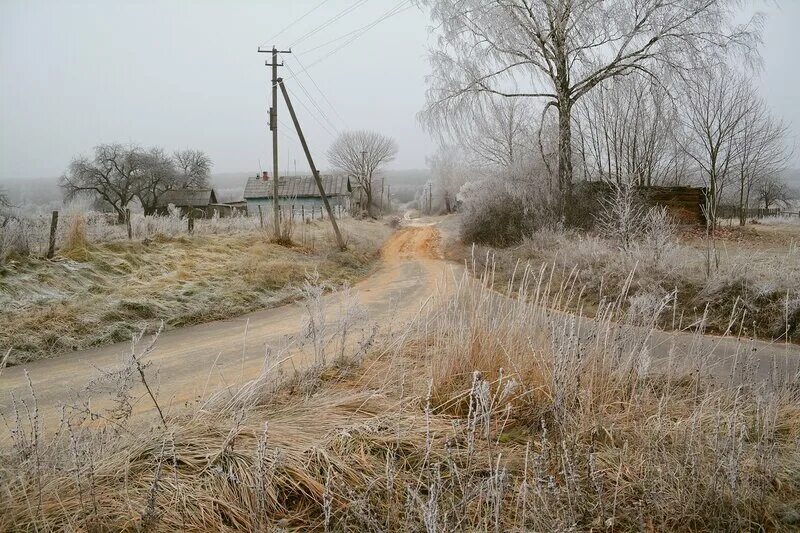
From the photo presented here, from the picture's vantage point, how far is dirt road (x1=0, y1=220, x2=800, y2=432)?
5223 mm

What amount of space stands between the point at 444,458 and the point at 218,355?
2.96 metres

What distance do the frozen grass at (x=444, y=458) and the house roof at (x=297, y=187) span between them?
143 feet

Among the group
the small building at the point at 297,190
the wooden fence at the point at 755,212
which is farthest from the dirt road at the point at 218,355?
the small building at the point at 297,190

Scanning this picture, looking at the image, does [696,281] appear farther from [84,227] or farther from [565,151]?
[84,227]

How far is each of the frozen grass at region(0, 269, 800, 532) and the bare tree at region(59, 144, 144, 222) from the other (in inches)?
1829

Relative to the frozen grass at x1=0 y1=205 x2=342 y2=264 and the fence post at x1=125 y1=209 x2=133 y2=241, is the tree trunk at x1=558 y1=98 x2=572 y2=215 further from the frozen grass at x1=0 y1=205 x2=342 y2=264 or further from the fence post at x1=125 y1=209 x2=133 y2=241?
the fence post at x1=125 y1=209 x2=133 y2=241

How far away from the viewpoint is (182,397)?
514cm

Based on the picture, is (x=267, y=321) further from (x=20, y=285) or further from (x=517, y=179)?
(x=517, y=179)

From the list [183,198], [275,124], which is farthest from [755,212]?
[183,198]

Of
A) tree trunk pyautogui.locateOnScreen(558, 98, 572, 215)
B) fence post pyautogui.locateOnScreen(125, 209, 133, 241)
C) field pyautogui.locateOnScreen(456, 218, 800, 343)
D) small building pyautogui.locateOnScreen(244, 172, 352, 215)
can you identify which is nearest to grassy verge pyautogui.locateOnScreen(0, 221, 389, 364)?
fence post pyautogui.locateOnScreen(125, 209, 133, 241)

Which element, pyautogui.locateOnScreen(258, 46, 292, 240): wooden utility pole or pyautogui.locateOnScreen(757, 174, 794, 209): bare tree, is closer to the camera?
pyautogui.locateOnScreen(258, 46, 292, 240): wooden utility pole

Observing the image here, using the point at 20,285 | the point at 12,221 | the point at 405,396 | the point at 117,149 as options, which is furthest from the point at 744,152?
the point at 117,149

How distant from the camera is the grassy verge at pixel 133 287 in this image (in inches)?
300

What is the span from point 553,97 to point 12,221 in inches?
621
